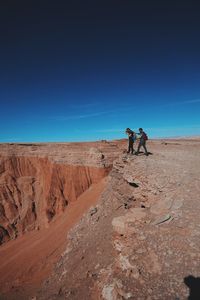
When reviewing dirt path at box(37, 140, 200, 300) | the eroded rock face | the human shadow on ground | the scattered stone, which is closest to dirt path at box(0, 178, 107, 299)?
dirt path at box(37, 140, 200, 300)

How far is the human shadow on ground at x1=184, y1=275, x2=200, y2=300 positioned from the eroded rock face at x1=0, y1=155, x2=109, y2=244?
50.0 ft

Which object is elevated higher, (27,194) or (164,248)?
(164,248)

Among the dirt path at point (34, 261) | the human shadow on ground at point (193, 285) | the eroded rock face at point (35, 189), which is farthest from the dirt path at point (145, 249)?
the eroded rock face at point (35, 189)

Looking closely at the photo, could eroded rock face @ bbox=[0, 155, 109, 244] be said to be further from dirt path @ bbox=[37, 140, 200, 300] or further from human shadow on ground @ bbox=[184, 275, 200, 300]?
human shadow on ground @ bbox=[184, 275, 200, 300]

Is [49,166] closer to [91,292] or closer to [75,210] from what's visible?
[75,210]

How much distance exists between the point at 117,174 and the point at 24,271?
8.04 metres

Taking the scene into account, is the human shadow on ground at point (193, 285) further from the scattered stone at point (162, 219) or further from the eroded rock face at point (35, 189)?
the eroded rock face at point (35, 189)

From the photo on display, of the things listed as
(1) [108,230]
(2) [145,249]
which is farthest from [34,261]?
(2) [145,249]

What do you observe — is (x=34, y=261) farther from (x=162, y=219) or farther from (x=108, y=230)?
(x=162, y=219)

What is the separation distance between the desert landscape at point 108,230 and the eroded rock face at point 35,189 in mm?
107

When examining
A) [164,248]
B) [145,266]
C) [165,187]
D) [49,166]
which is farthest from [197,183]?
[49,166]

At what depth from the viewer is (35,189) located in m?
27.2

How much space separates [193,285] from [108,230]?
6357mm

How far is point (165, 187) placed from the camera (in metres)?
8.81
